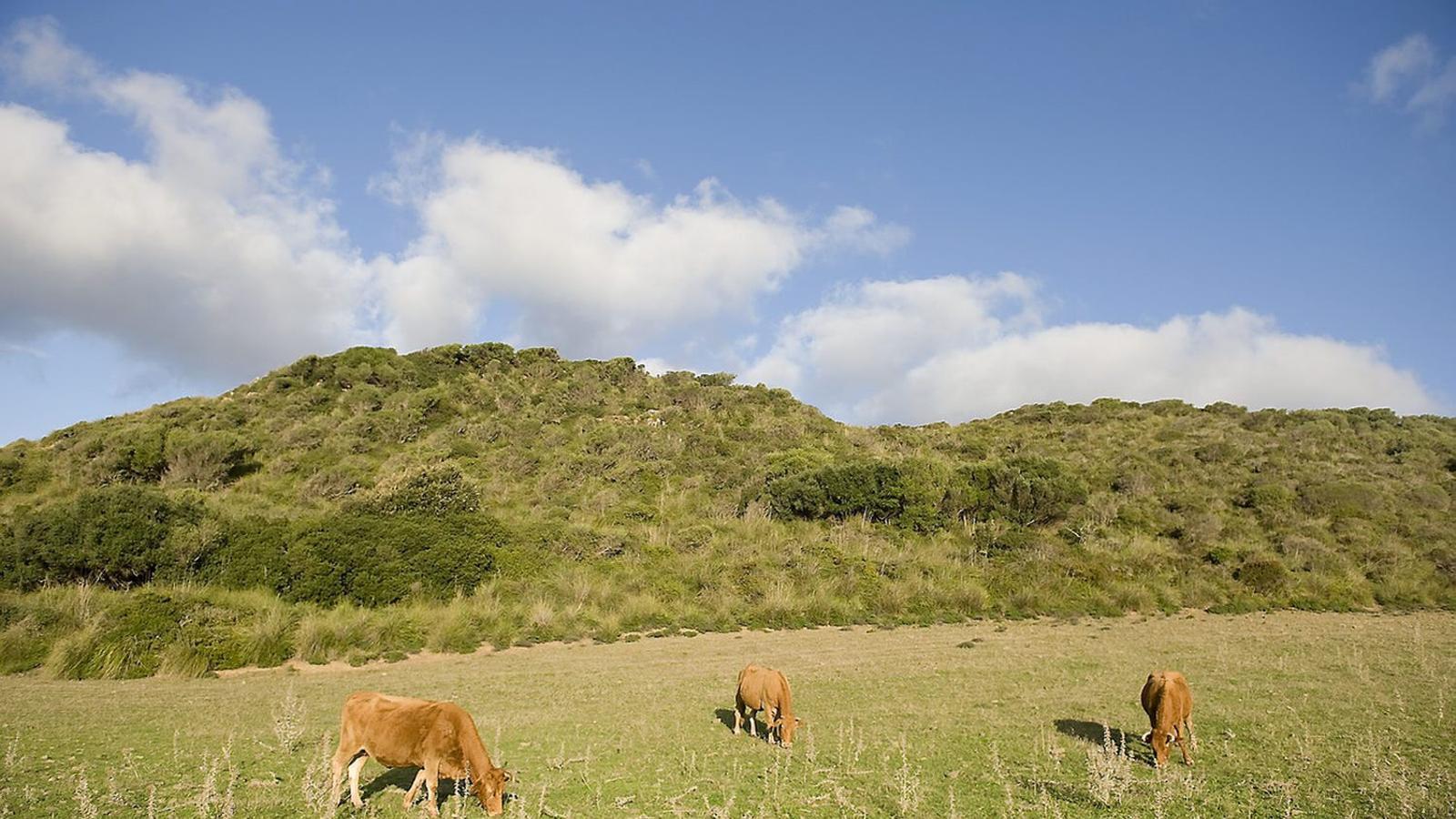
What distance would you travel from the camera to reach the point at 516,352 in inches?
2424

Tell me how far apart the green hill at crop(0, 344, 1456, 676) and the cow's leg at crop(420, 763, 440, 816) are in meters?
12.5

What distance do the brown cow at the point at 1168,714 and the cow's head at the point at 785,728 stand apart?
406cm

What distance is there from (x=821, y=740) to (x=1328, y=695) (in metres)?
7.83

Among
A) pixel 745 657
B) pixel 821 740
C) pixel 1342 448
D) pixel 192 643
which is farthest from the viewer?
pixel 1342 448

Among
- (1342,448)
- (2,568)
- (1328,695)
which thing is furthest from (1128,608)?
(1342,448)

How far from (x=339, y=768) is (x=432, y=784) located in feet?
Answer: 3.15

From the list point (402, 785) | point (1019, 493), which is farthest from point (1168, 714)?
point (1019, 493)

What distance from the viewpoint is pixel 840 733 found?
9766 millimetres

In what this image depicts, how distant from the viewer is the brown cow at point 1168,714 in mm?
8125

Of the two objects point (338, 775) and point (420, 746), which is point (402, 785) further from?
point (420, 746)

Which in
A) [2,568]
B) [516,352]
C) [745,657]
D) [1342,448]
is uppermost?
[516,352]

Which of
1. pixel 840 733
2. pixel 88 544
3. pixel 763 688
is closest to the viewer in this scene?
pixel 840 733

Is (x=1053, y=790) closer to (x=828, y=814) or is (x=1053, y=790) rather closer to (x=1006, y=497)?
(x=828, y=814)

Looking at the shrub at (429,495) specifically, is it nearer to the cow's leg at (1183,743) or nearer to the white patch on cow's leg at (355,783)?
the white patch on cow's leg at (355,783)
